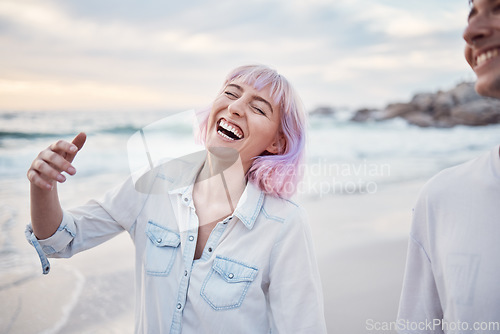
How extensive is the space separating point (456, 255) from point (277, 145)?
4.00 feet

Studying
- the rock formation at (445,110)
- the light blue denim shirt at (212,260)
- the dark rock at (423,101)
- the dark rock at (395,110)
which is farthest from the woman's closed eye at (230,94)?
the dark rock at (423,101)

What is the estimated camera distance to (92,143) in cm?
1048

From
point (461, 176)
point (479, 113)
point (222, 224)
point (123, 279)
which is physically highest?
point (461, 176)

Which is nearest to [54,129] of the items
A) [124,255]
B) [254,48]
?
[254,48]

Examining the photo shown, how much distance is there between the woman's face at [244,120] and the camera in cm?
205

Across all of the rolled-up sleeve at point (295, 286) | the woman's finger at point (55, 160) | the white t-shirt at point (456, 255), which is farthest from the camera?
the rolled-up sleeve at point (295, 286)

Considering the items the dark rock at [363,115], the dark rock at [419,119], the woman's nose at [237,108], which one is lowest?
the dark rock at [419,119]

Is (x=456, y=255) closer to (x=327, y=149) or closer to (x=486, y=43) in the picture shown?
(x=486, y=43)

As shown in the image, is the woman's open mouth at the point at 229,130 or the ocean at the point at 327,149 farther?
the ocean at the point at 327,149

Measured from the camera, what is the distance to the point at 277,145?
228 centimetres

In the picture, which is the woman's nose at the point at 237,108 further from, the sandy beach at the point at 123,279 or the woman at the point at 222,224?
the sandy beach at the point at 123,279

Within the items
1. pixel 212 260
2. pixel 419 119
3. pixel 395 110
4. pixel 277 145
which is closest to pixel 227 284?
pixel 212 260

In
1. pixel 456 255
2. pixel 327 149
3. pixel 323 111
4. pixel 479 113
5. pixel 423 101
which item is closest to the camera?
pixel 456 255

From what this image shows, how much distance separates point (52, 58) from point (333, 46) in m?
9.31
